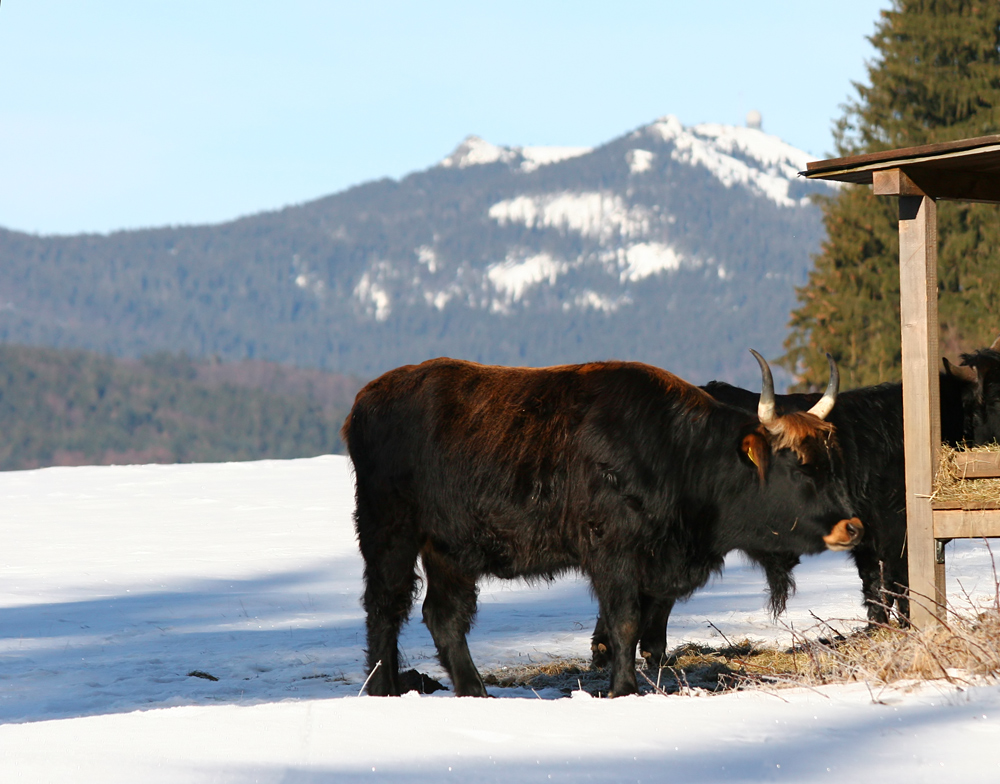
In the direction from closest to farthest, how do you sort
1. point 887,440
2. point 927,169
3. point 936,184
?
1. point 927,169
2. point 936,184
3. point 887,440

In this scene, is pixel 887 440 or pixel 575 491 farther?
pixel 887 440

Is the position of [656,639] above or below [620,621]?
below

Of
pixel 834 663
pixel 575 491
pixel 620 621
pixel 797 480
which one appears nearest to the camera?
pixel 834 663

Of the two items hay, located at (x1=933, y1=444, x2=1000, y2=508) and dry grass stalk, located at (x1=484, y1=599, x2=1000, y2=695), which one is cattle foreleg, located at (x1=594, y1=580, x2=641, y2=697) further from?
hay, located at (x1=933, y1=444, x2=1000, y2=508)

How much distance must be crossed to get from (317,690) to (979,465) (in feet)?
14.3

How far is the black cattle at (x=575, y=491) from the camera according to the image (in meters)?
6.86

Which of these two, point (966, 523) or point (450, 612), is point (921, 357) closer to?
point (966, 523)

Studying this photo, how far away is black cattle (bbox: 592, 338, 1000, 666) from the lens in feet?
28.1

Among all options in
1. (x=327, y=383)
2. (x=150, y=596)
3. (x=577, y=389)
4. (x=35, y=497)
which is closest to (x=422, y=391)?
(x=577, y=389)

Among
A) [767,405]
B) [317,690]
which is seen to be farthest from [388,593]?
[767,405]

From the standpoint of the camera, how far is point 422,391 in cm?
745

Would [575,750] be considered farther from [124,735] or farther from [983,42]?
[983,42]

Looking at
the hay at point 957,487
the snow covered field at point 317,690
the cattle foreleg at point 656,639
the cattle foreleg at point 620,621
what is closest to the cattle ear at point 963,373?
the hay at point 957,487

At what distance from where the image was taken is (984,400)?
893 centimetres
